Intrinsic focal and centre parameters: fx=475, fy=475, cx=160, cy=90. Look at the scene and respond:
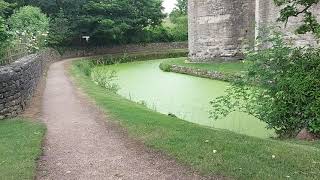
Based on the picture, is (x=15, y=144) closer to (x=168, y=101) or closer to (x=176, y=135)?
(x=176, y=135)

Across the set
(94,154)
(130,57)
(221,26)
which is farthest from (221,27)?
(94,154)

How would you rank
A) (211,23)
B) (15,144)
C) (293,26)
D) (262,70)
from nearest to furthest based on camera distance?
(15,144) → (262,70) → (293,26) → (211,23)

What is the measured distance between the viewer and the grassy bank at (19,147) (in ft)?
21.0

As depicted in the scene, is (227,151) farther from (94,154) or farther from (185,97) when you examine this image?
(185,97)

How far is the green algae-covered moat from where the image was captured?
10.9m

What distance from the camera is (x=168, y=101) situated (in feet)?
48.4

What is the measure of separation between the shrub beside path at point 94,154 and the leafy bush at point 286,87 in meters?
2.99

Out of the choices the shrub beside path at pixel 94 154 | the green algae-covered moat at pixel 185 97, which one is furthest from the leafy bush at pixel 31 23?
the shrub beside path at pixel 94 154

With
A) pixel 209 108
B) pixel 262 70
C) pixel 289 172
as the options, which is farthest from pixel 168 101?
pixel 289 172

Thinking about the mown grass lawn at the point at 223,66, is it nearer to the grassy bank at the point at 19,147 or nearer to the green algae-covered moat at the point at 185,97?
the green algae-covered moat at the point at 185,97

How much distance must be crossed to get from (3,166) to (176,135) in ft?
9.34

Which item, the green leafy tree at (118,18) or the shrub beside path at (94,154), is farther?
the green leafy tree at (118,18)

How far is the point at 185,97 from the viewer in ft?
50.1

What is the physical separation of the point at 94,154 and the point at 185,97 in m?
8.15
